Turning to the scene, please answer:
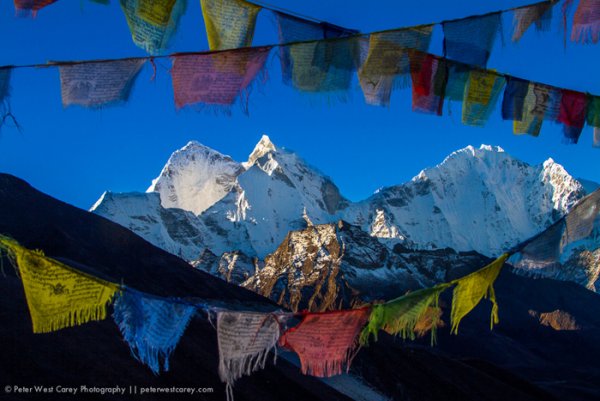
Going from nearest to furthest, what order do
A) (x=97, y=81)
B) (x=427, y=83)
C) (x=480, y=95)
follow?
(x=97, y=81)
(x=427, y=83)
(x=480, y=95)

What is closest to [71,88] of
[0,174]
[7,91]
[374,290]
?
[7,91]

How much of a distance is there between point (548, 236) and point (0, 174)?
69.4 metres

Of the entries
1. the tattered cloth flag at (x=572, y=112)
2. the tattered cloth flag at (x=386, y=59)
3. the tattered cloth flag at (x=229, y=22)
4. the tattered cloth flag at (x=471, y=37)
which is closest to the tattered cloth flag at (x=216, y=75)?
the tattered cloth flag at (x=229, y=22)

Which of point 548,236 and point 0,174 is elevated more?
point 548,236

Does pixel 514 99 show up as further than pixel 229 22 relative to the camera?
Yes

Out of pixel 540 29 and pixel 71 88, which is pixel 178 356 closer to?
pixel 71 88

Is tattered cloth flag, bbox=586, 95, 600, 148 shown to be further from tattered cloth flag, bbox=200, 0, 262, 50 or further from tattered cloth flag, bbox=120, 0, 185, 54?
tattered cloth flag, bbox=120, 0, 185, 54

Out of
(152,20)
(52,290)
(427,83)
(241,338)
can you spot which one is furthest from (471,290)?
(152,20)

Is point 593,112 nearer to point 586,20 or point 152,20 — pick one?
point 586,20

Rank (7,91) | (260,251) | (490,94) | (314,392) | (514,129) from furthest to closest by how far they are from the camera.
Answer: (260,251)
(314,392)
(514,129)
(490,94)
(7,91)

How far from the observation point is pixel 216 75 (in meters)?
7.74

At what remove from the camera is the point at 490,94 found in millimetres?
8922

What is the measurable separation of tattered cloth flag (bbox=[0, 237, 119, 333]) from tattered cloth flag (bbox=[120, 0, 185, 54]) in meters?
2.90

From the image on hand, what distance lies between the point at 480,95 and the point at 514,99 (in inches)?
28.2
